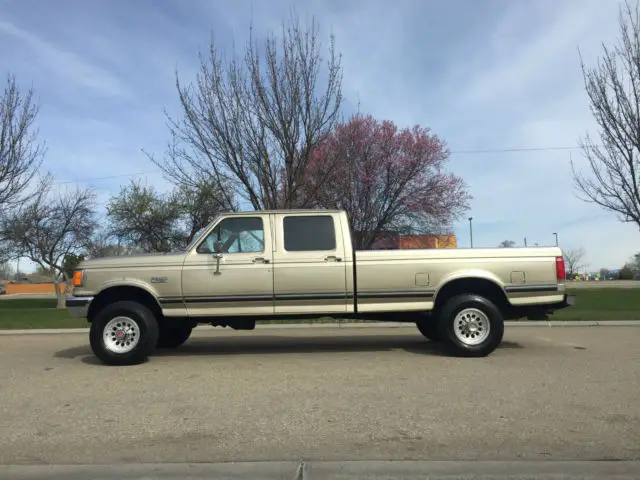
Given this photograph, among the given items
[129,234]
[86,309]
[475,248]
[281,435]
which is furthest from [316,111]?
[129,234]

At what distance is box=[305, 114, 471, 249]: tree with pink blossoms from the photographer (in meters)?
24.1

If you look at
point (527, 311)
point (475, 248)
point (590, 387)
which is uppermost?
point (475, 248)

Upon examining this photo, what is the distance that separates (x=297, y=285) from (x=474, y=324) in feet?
8.56

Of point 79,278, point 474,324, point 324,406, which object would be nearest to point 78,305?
point 79,278

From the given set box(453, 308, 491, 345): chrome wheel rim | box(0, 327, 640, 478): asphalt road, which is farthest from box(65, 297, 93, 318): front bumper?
box(453, 308, 491, 345): chrome wheel rim

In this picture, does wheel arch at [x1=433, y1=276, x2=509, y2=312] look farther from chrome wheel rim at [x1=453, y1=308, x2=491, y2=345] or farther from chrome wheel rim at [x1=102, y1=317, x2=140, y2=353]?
chrome wheel rim at [x1=102, y1=317, x2=140, y2=353]

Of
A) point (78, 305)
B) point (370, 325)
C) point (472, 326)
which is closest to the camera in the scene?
point (78, 305)

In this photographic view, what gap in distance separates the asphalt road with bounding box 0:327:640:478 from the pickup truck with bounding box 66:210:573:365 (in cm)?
61

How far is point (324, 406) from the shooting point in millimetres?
5371

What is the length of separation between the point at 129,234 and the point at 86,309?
2518 centimetres

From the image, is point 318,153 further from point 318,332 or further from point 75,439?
point 75,439

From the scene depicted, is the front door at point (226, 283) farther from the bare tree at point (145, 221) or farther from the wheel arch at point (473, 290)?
the bare tree at point (145, 221)

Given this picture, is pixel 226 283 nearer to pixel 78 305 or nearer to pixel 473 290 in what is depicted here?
pixel 78 305

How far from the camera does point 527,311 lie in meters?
8.08
